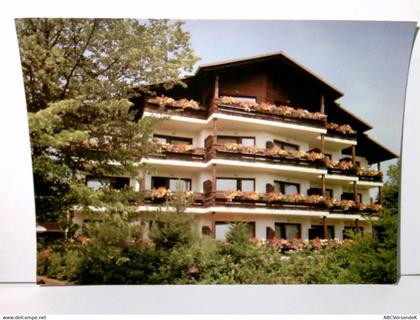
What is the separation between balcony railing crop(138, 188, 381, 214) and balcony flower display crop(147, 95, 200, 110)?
3.47ft

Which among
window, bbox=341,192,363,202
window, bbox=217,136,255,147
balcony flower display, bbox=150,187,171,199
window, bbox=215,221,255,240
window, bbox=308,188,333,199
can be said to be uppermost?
window, bbox=217,136,255,147

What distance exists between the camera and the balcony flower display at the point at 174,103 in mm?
5570

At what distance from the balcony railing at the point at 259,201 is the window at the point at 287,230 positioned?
0.22 metres

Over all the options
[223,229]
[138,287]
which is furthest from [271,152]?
[138,287]

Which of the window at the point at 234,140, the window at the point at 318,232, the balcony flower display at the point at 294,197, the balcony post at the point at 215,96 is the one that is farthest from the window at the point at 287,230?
the balcony post at the point at 215,96

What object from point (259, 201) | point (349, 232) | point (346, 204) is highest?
point (259, 201)

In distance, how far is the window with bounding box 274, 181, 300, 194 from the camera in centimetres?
570

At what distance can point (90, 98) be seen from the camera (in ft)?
18.2

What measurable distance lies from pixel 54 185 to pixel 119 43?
1.92 meters

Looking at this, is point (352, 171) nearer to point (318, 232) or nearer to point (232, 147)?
point (318, 232)

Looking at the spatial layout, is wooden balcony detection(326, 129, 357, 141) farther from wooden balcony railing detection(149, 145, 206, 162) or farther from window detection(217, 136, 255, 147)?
wooden balcony railing detection(149, 145, 206, 162)

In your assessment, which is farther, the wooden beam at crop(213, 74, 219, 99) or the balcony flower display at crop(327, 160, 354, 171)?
the balcony flower display at crop(327, 160, 354, 171)

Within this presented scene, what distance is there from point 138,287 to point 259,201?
1.83m

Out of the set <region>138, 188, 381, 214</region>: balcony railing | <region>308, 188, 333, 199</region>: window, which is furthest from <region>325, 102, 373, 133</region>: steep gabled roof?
<region>138, 188, 381, 214</region>: balcony railing
